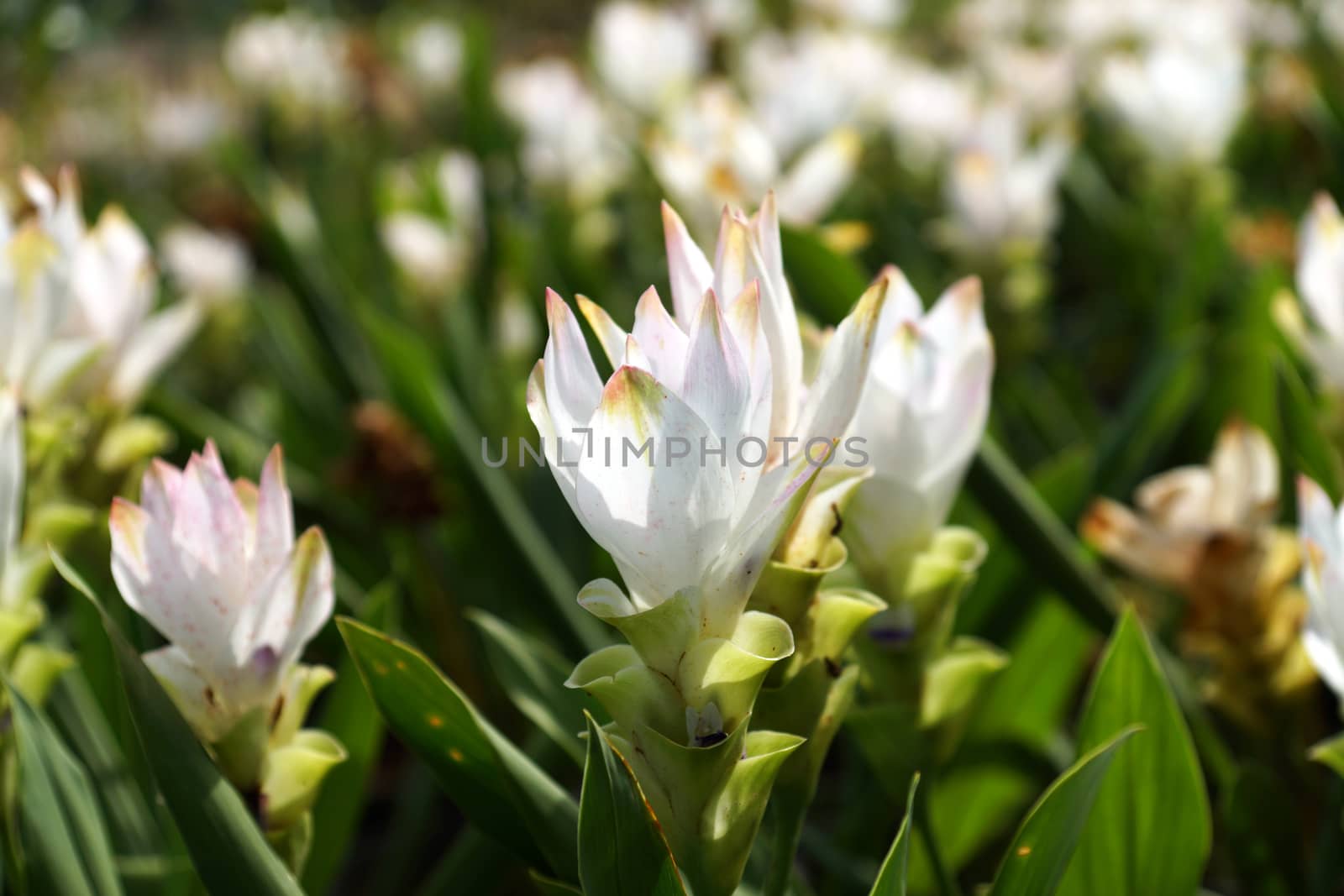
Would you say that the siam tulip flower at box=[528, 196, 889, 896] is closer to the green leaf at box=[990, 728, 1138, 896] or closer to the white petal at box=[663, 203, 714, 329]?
the white petal at box=[663, 203, 714, 329]

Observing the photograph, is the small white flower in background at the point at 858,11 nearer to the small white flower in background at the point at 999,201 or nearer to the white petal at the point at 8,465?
the small white flower in background at the point at 999,201

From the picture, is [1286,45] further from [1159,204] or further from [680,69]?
[680,69]

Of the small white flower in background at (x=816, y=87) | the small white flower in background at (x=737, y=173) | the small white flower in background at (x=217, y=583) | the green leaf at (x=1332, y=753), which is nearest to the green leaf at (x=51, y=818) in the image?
the small white flower in background at (x=217, y=583)

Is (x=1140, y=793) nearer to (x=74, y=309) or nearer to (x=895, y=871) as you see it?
(x=895, y=871)

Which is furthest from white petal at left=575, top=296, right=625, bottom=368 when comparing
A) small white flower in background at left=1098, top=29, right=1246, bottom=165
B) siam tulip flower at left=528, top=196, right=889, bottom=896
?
small white flower in background at left=1098, top=29, right=1246, bottom=165

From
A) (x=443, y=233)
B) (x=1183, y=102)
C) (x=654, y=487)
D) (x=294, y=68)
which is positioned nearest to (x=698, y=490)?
(x=654, y=487)

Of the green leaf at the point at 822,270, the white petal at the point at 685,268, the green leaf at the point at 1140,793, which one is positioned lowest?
the green leaf at the point at 1140,793
